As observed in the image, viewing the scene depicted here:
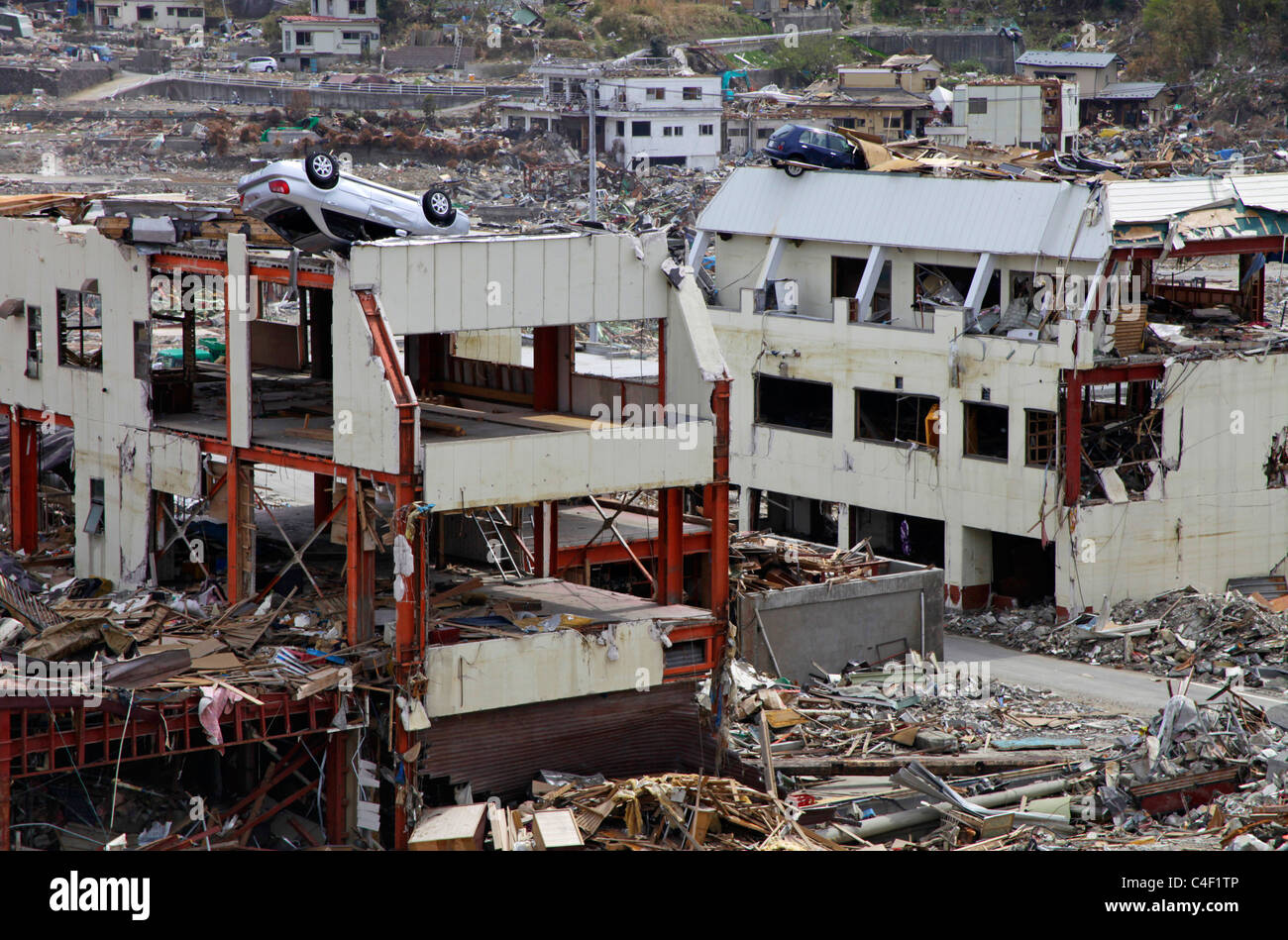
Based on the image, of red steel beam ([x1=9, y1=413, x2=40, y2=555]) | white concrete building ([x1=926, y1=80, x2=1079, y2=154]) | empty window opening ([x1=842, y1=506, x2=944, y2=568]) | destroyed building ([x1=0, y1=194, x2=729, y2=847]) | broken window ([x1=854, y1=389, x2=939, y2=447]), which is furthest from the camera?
white concrete building ([x1=926, y1=80, x2=1079, y2=154])

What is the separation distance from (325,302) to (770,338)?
12.3 meters

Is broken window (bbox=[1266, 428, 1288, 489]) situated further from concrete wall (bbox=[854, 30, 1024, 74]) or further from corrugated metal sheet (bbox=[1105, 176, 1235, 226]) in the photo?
concrete wall (bbox=[854, 30, 1024, 74])

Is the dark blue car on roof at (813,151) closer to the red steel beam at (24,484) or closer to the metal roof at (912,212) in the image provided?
the metal roof at (912,212)

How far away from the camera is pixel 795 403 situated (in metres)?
44.7

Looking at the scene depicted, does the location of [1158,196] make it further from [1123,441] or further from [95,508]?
[95,508]

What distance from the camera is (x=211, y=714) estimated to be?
24.5 meters

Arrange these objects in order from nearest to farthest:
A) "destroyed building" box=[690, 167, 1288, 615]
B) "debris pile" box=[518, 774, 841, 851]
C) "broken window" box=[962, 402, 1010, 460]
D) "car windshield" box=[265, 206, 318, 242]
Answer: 1. "debris pile" box=[518, 774, 841, 851]
2. "car windshield" box=[265, 206, 318, 242]
3. "destroyed building" box=[690, 167, 1288, 615]
4. "broken window" box=[962, 402, 1010, 460]

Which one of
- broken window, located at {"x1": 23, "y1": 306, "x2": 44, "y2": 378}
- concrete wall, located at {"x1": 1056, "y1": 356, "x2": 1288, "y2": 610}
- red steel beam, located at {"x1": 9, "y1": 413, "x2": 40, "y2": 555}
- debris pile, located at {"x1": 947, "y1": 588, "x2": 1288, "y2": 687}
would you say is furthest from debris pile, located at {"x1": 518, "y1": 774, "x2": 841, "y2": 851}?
concrete wall, located at {"x1": 1056, "y1": 356, "x2": 1288, "y2": 610}

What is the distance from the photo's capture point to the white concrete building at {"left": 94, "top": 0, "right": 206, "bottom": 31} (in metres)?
139

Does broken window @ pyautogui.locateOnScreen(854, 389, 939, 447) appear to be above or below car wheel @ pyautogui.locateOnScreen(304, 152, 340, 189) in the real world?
below

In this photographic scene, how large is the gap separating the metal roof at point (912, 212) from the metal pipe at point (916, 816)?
577 inches

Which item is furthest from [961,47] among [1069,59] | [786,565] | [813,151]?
[786,565]

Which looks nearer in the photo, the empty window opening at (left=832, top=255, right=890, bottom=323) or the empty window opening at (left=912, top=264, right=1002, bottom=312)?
the empty window opening at (left=912, top=264, right=1002, bottom=312)

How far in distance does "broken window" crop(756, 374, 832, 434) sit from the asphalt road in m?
7.73
